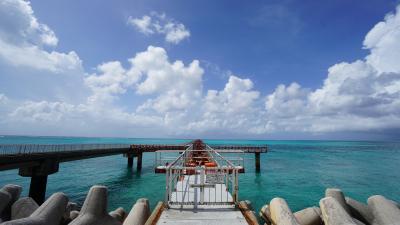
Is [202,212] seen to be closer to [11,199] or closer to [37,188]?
[11,199]

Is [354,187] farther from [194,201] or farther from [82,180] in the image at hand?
[82,180]

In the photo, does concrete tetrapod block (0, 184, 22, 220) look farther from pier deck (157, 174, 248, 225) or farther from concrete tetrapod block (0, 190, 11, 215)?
pier deck (157, 174, 248, 225)

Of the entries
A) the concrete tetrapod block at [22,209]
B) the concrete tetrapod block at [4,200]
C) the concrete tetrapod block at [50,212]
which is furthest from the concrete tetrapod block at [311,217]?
the concrete tetrapod block at [4,200]

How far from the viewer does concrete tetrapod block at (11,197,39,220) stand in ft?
25.6

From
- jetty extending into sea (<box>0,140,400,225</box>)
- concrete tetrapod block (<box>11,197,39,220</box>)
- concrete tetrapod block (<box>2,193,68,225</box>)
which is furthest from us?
concrete tetrapod block (<box>11,197,39,220</box>)

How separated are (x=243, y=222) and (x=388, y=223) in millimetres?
4429

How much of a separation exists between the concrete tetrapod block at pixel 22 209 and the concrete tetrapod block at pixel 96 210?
2369mm

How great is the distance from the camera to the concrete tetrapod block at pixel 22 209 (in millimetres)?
7812

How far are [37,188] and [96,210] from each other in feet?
56.1

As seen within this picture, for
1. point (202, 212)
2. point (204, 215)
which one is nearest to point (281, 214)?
point (204, 215)

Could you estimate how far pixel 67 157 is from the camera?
2541cm

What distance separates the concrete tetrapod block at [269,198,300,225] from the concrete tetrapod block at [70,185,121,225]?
4.54 m

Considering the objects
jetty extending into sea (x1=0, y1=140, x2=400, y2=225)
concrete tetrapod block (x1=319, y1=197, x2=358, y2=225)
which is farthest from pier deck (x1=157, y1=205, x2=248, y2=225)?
concrete tetrapod block (x1=319, y1=197, x2=358, y2=225)

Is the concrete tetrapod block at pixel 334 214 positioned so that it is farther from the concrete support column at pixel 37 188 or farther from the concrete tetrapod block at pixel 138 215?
the concrete support column at pixel 37 188
